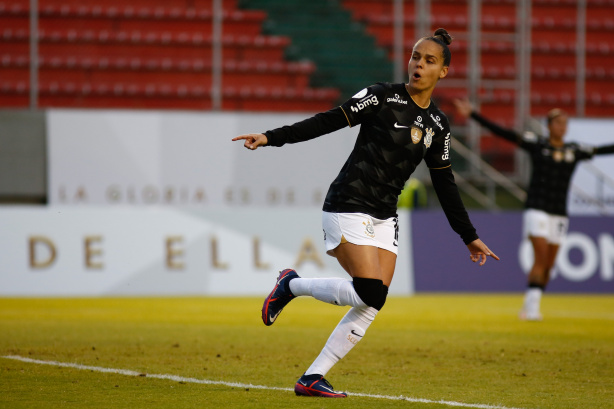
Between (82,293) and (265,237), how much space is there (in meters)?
2.81

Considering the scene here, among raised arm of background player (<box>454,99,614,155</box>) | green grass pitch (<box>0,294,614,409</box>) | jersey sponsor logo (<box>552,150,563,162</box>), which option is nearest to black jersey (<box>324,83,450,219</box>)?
green grass pitch (<box>0,294,614,409</box>)

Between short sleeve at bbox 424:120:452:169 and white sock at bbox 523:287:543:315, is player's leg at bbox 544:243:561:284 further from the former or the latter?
short sleeve at bbox 424:120:452:169

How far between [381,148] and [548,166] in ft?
22.0

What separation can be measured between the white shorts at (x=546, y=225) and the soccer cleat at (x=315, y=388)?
662 cm

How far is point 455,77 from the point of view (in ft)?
70.3

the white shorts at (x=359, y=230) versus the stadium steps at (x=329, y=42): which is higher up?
the stadium steps at (x=329, y=42)

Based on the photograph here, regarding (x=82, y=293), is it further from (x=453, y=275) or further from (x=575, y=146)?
(x=575, y=146)

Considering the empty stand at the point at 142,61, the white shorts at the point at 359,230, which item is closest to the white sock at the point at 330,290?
the white shorts at the point at 359,230

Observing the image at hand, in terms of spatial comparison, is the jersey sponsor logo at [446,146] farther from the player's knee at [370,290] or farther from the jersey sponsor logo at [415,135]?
the player's knee at [370,290]

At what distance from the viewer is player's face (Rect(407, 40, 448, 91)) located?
5930 millimetres

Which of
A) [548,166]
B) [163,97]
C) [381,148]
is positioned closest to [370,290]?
[381,148]

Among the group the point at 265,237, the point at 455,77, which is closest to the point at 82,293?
the point at 265,237

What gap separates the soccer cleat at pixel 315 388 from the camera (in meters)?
5.77

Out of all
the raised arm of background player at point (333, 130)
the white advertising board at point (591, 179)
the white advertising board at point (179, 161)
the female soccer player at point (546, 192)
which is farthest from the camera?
the white advertising board at point (591, 179)
